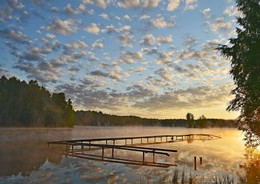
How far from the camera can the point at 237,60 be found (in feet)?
54.0

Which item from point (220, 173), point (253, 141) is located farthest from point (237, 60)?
point (220, 173)

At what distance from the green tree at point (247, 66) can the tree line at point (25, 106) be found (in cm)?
7972

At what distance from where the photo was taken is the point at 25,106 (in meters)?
87.9

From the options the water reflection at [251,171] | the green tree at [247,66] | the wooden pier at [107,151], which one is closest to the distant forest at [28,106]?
the wooden pier at [107,151]

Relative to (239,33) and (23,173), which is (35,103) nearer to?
(23,173)

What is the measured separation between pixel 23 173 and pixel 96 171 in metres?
5.47

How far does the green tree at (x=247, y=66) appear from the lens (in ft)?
47.8

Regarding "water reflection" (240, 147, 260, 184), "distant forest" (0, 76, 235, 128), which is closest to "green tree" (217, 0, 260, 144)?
"water reflection" (240, 147, 260, 184)

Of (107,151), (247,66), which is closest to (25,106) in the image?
(107,151)

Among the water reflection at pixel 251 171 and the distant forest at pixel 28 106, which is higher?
the distant forest at pixel 28 106

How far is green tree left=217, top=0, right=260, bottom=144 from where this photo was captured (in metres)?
14.6

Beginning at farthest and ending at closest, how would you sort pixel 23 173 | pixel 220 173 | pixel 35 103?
pixel 35 103, pixel 220 173, pixel 23 173

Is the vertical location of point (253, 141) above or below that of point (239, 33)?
below

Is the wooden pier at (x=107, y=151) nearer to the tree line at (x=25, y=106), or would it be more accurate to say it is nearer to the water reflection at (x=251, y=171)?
the water reflection at (x=251, y=171)
